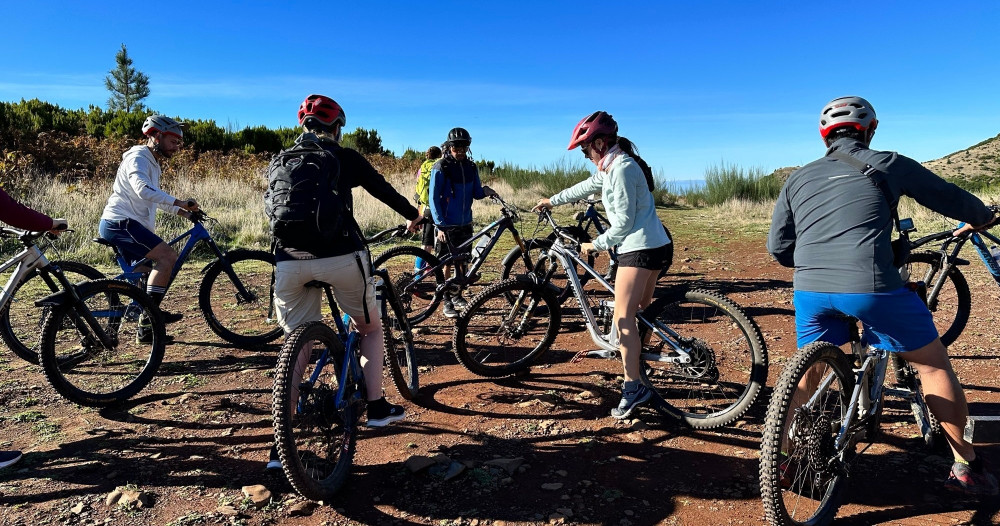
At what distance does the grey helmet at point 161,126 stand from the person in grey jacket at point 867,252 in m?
4.80

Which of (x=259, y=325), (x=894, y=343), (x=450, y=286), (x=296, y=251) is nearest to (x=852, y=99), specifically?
(x=894, y=343)

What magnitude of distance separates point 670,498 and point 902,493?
110 cm

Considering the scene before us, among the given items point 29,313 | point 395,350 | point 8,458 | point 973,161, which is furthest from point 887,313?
point 973,161

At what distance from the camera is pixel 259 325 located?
234 inches

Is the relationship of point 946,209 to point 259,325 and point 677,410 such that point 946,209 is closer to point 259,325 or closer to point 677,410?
point 677,410

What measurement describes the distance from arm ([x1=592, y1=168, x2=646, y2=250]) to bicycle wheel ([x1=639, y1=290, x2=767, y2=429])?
1.73 ft

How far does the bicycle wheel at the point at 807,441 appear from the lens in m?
2.46

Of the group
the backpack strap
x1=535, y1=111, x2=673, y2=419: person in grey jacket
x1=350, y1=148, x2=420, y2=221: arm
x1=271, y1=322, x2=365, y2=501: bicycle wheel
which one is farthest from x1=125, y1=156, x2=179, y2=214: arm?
the backpack strap

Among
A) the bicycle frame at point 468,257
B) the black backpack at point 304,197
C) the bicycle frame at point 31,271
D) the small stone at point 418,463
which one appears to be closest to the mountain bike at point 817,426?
the small stone at point 418,463

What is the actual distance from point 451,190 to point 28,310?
15.2 feet

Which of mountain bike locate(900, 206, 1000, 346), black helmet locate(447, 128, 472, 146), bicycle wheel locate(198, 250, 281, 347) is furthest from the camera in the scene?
black helmet locate(447, 128, 472, 146)

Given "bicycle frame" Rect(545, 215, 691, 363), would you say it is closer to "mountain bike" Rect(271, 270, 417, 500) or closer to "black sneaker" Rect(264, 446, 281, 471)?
"mountain bike" Rect(271, 270, 417, 500)

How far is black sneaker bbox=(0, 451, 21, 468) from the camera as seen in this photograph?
128 inches

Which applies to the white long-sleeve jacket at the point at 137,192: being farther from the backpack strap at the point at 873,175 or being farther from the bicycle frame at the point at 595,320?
the backpack strap at the point at 873,175
